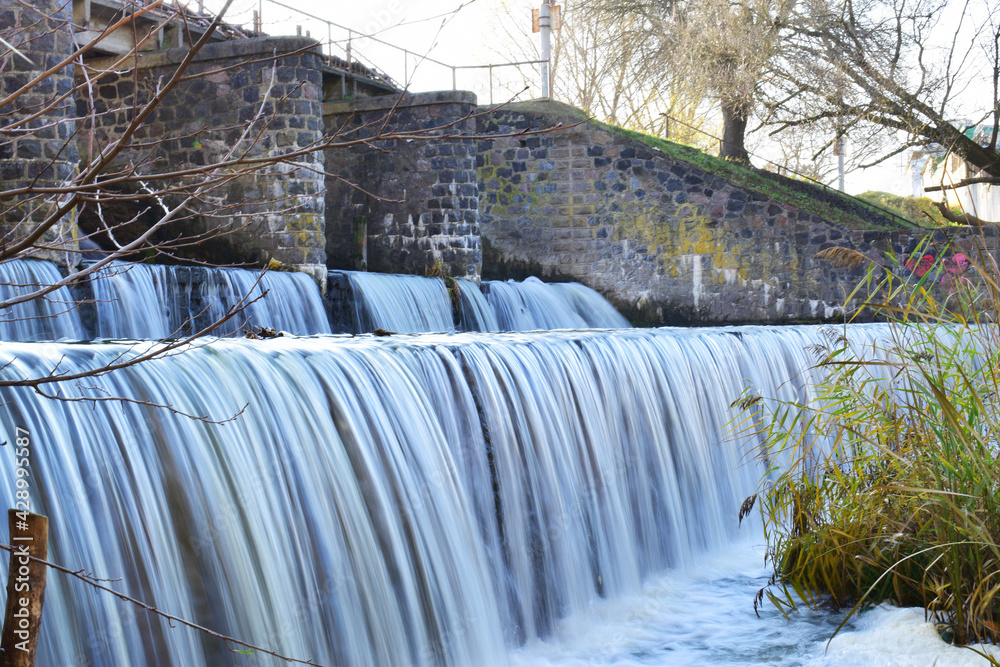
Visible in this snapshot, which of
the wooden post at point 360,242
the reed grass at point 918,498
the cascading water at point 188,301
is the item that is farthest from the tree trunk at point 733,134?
the reed grass at point 918,498

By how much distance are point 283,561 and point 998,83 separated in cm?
1381

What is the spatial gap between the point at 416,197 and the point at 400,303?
2.59 m

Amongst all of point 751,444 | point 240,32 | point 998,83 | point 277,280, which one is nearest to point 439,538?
point 751,444

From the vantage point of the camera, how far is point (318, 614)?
354cm

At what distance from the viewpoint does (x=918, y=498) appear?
3.69 metres

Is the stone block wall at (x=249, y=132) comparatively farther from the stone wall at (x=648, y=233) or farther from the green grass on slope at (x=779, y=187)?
the green grass on slope at (x=779, y=187)

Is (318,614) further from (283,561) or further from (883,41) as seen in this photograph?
(883,41)

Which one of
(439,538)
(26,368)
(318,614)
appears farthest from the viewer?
(439,538)

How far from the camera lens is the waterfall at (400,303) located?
9.54 m

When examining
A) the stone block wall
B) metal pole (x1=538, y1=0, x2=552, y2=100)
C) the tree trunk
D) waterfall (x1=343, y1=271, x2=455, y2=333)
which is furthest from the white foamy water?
the tree trunk

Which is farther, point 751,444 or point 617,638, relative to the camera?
point 751,444

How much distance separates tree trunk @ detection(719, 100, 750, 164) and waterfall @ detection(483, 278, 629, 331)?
4.59 meters

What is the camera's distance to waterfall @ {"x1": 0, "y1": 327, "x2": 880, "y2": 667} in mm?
3062

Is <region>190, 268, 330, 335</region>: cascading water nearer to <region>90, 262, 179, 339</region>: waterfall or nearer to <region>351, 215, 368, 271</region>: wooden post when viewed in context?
<region>90, 262, 179, 339</region>: waterfall
